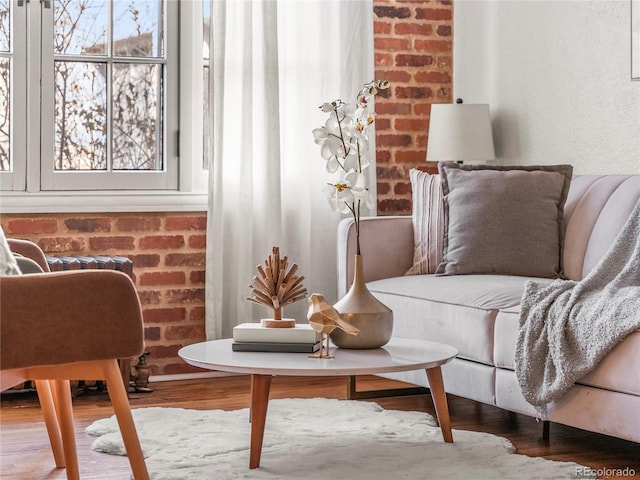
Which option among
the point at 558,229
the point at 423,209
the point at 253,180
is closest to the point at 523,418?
the point at 558,229

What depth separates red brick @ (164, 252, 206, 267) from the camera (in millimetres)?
4535

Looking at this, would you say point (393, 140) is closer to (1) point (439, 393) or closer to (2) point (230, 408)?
(2) point (230, 408)

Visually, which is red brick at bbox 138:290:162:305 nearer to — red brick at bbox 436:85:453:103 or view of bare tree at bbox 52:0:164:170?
view of bare tree at bbox 52:0:164:170

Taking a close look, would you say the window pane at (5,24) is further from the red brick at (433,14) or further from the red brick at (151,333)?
the red brick at (433,14)

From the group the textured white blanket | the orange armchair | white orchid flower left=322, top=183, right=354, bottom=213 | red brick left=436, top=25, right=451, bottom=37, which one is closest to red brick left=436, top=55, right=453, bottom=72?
red brick left=436, top=25, right=451, bottom=37

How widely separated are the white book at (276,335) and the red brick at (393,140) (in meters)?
2.24

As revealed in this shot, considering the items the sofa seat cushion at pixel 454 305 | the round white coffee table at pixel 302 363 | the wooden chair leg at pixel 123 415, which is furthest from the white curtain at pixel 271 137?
the wooden chair leg at pixel 123 415

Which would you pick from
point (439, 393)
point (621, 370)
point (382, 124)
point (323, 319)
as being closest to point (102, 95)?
point (382, 124)

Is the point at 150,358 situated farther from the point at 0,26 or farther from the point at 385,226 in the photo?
the point at 0,26

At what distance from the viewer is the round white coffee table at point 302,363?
2643mm

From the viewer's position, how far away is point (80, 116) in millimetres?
4422

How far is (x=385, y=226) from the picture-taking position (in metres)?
4.14

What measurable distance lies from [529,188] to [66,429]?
2054mm

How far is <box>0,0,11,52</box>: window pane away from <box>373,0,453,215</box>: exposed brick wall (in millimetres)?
1787
